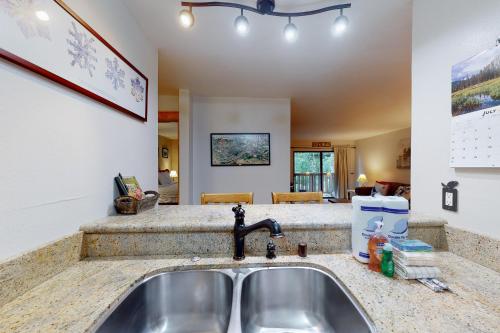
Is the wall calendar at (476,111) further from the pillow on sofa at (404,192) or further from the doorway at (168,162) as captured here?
the pillow on sofa at (404,192)

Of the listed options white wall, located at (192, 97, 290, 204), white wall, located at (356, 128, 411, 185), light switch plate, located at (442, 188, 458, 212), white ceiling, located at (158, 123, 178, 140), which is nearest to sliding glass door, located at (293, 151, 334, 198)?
white wall, located at (356, 128, 411, 185)

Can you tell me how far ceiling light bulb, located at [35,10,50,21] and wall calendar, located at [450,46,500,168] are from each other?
5.22 ft

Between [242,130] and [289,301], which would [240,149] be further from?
[289,301]

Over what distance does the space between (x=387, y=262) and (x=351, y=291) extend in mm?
191

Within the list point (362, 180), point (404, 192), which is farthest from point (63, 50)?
point (362, 180)

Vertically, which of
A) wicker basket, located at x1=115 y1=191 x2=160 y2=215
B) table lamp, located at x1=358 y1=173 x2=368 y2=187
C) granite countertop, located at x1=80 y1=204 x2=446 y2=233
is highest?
wicker basket, located at x1=115 y1=191 x2=160 y2=215

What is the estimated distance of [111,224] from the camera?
0.89 m

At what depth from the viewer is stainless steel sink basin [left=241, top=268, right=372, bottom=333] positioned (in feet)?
2.52

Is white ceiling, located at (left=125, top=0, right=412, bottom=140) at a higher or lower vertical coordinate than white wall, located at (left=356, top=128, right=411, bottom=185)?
higher

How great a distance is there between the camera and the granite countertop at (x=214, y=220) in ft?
2.92

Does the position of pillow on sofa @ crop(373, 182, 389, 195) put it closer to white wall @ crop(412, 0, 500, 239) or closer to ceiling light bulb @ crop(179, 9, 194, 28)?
white wall @ crop(412, 0, 500, 239)

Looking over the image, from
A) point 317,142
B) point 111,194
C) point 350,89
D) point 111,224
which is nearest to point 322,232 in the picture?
point 111,224

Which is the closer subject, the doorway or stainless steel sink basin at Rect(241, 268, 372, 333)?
Result: stainless steel sink basin at Rect(241, 268, 372, 333)

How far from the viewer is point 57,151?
0.76 metres
